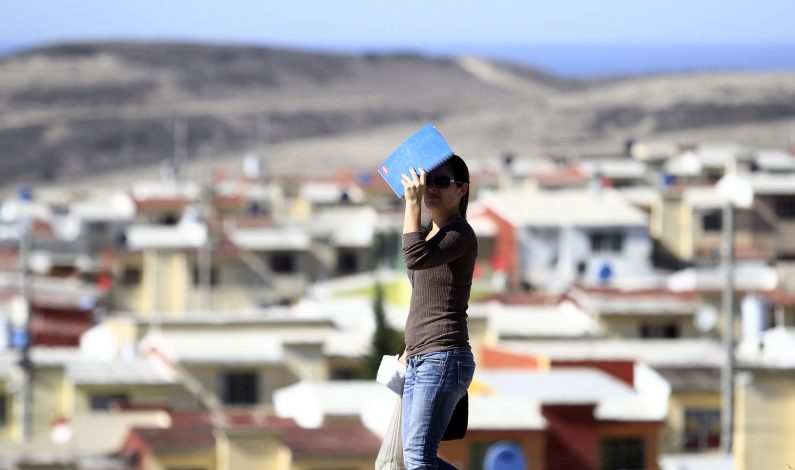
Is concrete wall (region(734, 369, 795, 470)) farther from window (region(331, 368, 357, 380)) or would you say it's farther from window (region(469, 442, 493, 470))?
window (region(331, 368, 357, 380))

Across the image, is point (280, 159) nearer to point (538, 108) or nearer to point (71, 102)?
point (538, 108)

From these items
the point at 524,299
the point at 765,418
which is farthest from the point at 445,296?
the point at 524,299

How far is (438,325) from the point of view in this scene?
8.09m

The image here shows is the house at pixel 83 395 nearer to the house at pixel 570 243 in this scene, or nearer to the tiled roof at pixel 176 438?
the tiled roof at pixel 176 438

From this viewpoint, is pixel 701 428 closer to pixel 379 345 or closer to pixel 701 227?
pixel 379 345

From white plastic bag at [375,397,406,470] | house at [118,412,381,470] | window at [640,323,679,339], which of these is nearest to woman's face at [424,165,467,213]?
white plastic bag at [375,397,406,470]

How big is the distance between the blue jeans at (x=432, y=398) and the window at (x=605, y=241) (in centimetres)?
4136

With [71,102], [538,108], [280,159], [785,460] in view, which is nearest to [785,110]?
[538,108]

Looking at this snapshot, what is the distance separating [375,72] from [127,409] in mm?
163206

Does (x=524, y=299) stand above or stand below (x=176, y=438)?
above

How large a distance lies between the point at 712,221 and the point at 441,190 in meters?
44.5

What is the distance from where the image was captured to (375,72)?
189375 millimetres

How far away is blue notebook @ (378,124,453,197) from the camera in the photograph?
800 cm

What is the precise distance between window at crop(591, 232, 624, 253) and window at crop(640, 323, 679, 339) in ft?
47.0
